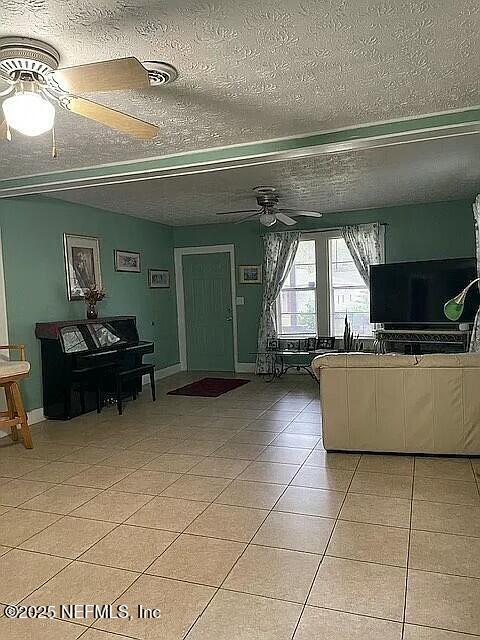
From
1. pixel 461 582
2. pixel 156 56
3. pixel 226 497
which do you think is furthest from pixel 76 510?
pixel 156 56

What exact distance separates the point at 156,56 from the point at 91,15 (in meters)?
0.41

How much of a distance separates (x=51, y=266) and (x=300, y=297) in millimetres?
3607

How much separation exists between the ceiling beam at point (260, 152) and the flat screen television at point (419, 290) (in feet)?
10.9

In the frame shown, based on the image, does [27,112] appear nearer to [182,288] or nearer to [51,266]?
[51,266]

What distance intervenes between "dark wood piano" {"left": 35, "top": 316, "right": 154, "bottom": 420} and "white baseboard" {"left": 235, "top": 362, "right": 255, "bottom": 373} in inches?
94.0

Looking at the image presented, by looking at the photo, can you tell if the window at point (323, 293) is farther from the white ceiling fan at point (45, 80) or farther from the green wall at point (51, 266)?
the white ceiling fan at point (45, 80)

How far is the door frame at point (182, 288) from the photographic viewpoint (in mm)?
8242

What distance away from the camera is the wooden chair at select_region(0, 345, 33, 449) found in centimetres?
442

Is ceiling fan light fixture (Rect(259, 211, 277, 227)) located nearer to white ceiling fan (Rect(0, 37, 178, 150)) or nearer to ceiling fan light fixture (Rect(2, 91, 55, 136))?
white ceiling fan (Rect(0, 37, 178, 150))

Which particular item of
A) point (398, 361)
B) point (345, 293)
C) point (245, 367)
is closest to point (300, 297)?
point (345, 293)

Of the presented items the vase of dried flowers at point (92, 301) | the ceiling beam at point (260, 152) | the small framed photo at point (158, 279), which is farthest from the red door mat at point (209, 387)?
the ceiling beam at point (260, 152)

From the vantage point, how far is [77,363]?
5.51 m

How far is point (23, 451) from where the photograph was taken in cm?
456

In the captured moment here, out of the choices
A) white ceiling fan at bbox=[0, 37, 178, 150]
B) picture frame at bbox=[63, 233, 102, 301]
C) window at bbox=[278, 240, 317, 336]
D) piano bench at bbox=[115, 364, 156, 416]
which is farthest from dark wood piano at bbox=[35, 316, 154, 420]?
white ceiling fan at bbox=[0, 37, 178, 150]
